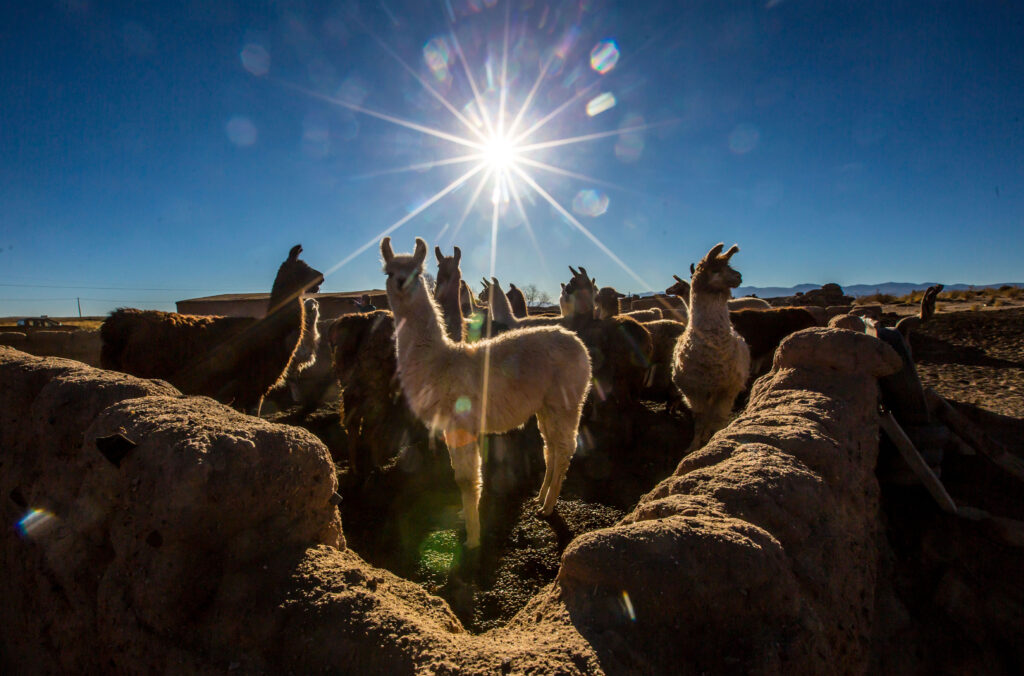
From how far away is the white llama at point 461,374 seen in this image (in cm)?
386

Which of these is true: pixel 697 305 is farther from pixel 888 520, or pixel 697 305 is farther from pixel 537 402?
pixel 888 520

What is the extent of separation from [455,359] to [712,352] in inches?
142

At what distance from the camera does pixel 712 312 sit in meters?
5.68

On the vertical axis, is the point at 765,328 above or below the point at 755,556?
above

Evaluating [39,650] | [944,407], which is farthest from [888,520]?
[39,650]

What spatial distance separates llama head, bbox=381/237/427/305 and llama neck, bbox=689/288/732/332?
3.89 meters

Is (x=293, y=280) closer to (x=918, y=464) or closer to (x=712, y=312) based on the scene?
(x=712, y=312)

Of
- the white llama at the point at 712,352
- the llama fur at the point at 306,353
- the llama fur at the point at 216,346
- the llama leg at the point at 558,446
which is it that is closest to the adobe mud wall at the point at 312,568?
the llama leg at the point at 558,446

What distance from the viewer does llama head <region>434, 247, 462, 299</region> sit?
632cm

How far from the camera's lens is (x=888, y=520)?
9.91 feet

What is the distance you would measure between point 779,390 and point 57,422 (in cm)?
453

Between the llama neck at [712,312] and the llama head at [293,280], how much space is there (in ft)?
19.5

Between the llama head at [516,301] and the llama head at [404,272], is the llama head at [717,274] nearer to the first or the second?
the llama head at [404,272]

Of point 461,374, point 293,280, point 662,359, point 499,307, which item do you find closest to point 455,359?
point 461,374
